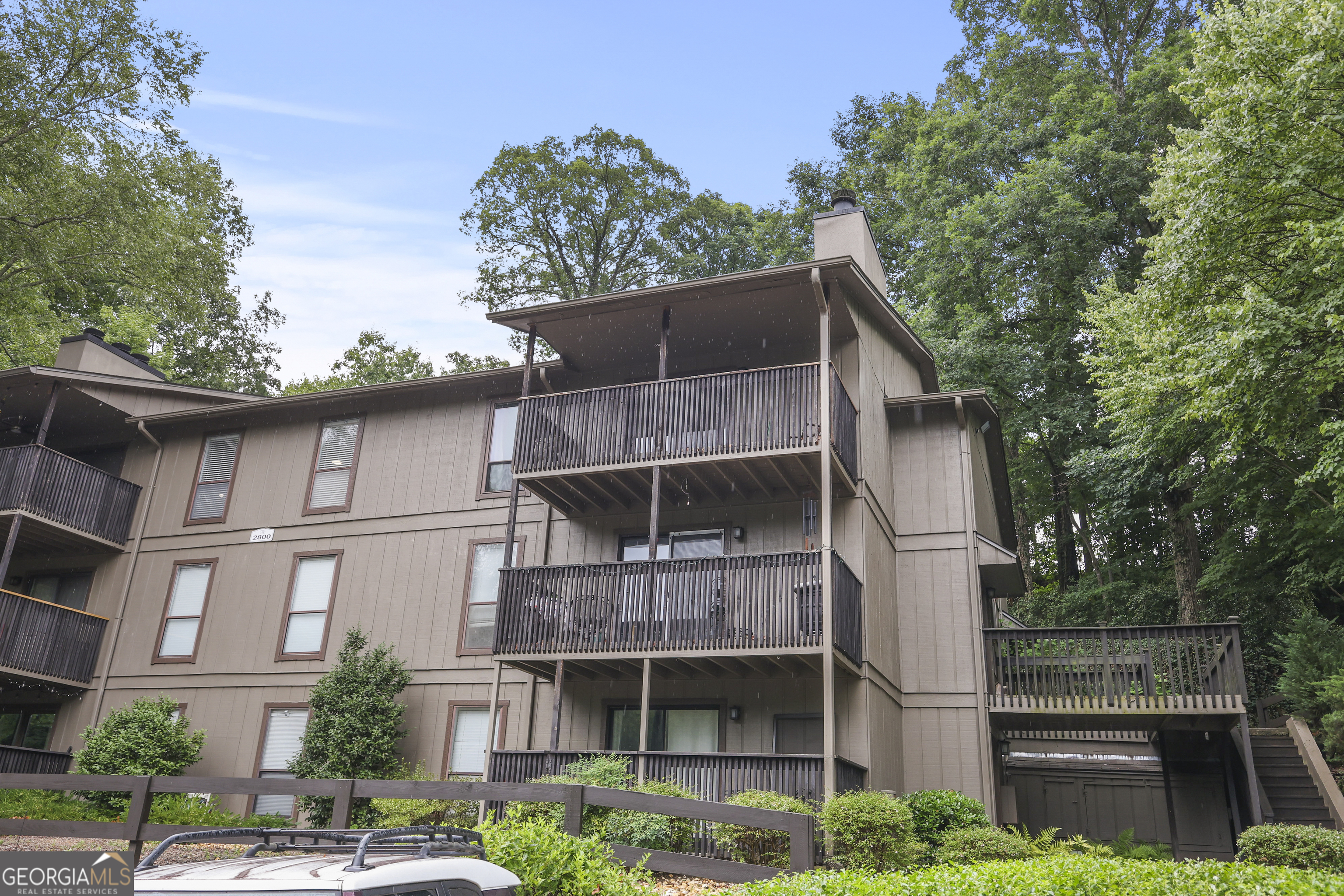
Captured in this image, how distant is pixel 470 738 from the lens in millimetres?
16625

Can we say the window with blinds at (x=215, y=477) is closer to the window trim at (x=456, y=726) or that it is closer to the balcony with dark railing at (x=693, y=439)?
the window trim at (x=456, y=726)

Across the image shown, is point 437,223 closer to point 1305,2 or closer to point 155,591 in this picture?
point 155,591

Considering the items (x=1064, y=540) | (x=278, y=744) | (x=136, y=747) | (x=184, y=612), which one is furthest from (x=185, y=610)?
(x=1064, y=540)

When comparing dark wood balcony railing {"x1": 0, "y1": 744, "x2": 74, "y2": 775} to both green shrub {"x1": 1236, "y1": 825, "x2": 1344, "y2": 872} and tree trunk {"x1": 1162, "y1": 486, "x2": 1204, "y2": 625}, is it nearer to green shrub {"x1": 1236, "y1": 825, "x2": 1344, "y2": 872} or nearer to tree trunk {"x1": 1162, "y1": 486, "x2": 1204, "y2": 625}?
green shrub {"x1": 1236, "y1": 825, "x2": 1344, "y2": 872}

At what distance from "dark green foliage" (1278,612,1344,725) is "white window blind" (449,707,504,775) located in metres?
14.6

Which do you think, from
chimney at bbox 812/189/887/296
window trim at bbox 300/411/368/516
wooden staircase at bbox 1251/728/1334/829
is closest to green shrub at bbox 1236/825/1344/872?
wooden staircase at bbox 1251/728/1334/829

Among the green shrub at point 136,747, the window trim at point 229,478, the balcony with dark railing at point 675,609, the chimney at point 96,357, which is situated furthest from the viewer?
the chimney at point 96,357

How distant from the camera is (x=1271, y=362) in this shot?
15.0 meters

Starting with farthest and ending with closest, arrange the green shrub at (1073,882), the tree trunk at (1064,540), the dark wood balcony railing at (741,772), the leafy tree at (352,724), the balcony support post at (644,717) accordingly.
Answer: the tree trunk at (1064,540), the leafy tree at (352,724), the balcony support post at (644,717), the dark wood balcony railing at (741,772), the green shrub at (1073,882)

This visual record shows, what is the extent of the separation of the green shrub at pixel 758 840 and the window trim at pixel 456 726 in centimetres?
594

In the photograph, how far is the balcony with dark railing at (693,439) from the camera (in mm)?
14664

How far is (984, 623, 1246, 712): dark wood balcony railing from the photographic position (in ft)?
47.8

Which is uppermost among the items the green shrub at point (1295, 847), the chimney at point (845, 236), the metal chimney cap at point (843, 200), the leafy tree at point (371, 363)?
the leafy tree at point (371, 363)

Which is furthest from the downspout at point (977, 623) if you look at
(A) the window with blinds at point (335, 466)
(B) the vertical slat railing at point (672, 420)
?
(A) the window with blinds at point (335, 466)
